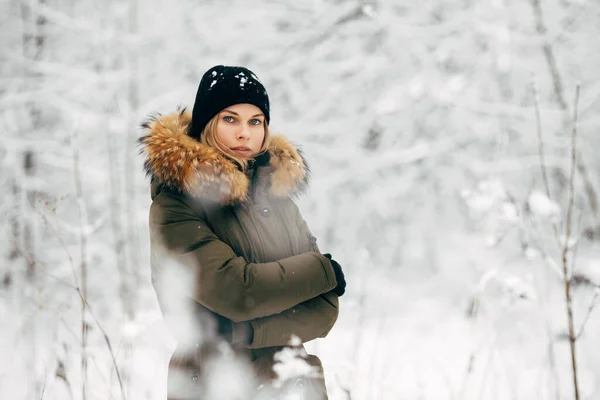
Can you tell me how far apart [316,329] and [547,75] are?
16.2 feet

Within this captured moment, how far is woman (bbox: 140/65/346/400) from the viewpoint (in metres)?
1.21

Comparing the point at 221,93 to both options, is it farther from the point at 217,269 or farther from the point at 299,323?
the point at 299,323

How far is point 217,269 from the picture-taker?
3.92ft

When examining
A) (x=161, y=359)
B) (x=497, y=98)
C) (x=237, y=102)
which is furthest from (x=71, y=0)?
(x=237, y=102)

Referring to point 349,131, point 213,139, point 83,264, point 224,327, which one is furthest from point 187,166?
point 349,131

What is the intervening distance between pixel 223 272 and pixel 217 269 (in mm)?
16

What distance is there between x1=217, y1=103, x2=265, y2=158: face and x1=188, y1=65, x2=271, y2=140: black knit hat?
0.02 m

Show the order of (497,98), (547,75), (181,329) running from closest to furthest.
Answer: (181,329) → (547,75) → (497,98)

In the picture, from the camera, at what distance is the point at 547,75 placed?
17.1 ft

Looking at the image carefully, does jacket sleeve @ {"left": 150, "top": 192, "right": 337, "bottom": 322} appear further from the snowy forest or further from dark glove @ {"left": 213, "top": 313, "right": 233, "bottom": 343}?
the snowy forest

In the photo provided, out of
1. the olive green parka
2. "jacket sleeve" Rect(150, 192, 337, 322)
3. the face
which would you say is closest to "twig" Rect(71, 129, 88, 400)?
the olive green parka

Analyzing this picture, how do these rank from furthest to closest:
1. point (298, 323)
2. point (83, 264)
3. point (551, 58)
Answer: point (551, 58), point (83, 264), point (298, 323)

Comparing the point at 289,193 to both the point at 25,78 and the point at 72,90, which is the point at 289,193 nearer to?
the point at 72,90

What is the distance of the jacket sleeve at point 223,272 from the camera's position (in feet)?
3.91
